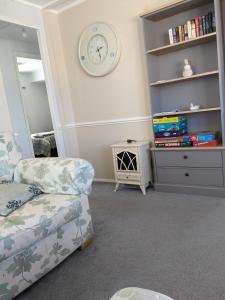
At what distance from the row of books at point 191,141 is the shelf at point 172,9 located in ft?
4.03

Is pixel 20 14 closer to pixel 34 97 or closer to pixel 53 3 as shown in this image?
pixel 53 3

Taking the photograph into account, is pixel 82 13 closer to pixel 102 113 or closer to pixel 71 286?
pixel 102 113

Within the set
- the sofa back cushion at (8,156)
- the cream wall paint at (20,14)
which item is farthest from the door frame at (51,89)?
the sofa back cushion at (8,156)

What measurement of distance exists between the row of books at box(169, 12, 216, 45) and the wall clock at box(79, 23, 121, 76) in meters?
0.71

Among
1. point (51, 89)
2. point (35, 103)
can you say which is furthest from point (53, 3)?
point (35, 103)

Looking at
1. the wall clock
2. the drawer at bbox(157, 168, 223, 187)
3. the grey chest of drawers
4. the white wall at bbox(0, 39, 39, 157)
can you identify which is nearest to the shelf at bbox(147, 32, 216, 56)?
the wall clock

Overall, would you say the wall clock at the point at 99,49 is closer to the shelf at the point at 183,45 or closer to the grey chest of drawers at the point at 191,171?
the shelf at the point at 183,45

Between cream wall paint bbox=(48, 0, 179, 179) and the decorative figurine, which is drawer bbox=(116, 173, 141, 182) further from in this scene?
the decorative figurine

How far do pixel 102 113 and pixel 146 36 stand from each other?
1102 mm

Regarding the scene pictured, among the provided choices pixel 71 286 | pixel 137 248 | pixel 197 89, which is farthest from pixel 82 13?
pixel 71 286

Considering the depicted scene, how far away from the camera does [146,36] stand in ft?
8.38

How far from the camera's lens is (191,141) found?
8.07ft

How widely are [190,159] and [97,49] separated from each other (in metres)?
1.75

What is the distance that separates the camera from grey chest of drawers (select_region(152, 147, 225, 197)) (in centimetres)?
235
